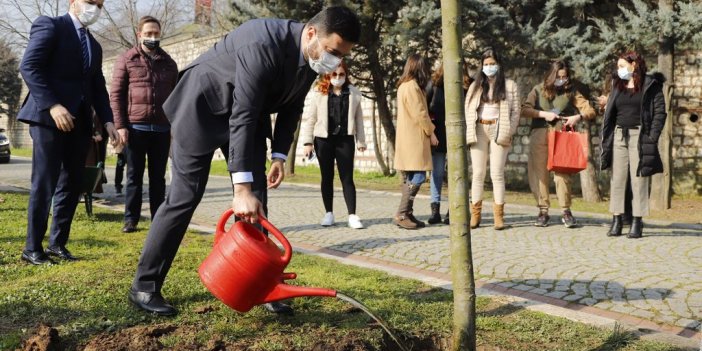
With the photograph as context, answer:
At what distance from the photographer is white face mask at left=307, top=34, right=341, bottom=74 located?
9.64 ft

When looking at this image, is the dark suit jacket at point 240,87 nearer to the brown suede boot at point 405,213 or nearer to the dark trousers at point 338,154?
the dark trousers at point 338,154

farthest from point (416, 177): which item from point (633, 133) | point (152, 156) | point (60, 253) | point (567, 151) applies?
point (60, 253)

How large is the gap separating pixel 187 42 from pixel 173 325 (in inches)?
997

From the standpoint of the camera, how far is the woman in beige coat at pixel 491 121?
6777 millimetres

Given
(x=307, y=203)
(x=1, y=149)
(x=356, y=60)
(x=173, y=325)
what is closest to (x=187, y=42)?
(x=1, y=149)

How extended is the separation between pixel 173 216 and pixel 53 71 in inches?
→ 75.2

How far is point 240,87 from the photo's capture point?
2.88 metres

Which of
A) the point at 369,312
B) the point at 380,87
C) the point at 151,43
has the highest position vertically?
the point at 380,87

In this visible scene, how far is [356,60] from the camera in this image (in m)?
13.6

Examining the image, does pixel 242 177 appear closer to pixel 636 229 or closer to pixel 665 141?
pixel 636 229

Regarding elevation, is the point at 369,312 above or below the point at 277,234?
below

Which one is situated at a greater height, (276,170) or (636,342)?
(276,170)

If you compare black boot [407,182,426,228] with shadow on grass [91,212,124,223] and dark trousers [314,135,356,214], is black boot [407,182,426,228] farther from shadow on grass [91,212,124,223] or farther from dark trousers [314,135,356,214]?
shadow on grass [91,212,124,223]

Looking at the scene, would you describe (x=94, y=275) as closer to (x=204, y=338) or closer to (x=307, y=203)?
(x=204, y=338)
